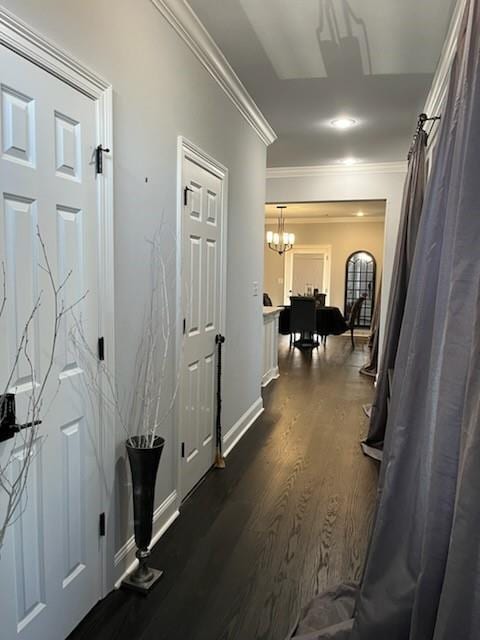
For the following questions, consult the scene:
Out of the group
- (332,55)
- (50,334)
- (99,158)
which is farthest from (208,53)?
(50,334)

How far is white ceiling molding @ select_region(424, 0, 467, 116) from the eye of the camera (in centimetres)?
227

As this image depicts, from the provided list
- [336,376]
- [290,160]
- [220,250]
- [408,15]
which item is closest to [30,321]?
[220,250]

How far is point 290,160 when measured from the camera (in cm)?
545

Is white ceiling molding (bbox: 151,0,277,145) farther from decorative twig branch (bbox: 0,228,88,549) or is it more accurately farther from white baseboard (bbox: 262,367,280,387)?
white baseboard (bbox: 262,367,280,387)

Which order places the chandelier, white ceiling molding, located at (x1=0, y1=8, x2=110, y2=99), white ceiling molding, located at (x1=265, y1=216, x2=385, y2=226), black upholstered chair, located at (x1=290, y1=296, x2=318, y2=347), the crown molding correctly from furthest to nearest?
1. white ceiling molding, located at (x1=265, y1=216, x2=385, y2=226)
2. the chandelier
3. black upholstered chair, located at (x1=290, y1=296, x2=318, y2=347)
4. the crown molding
5. white ceiling molding, located at (x1=0, y1=8, x2=110, y2=99)

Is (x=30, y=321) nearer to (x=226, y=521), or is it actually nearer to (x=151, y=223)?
(x=151, y=223)

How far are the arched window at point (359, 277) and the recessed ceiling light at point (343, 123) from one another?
23.0 feet

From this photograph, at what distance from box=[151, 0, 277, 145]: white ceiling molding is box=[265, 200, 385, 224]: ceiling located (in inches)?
200

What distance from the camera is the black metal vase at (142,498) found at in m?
1.95

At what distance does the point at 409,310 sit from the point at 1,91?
1570 mm

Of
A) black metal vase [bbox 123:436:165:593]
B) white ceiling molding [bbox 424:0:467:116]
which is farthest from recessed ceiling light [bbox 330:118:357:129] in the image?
black metal vase [bbox 123:436:165:593]

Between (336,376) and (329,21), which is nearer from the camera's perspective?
(329,21)

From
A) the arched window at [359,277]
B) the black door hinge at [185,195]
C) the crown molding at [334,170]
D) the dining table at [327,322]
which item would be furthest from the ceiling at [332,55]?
the arched window at [359,277]

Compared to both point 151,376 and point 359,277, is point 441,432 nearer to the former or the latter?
point 151,376
